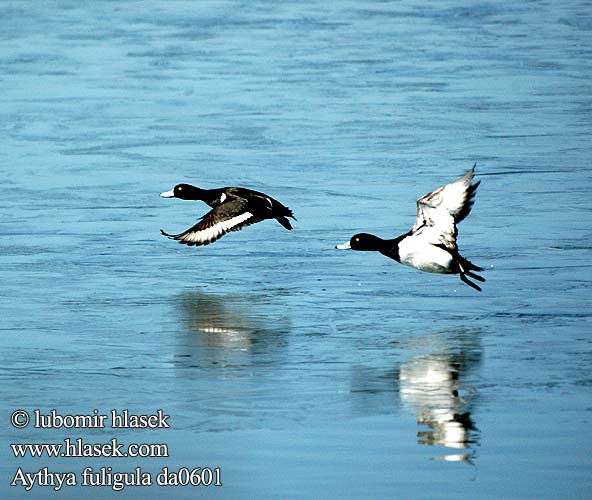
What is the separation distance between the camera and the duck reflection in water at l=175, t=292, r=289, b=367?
26.0ft

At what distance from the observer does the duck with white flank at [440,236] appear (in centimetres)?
910

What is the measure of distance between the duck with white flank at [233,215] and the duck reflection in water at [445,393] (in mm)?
2750

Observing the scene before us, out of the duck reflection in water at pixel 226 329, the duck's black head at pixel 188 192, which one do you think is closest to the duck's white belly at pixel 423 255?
the duck reflection in water at pixel 226 329

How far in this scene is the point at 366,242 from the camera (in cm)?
954

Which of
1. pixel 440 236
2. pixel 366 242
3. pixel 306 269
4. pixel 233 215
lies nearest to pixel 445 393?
pixel 440 236

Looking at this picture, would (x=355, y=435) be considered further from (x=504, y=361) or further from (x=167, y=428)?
(x=504, y=361)

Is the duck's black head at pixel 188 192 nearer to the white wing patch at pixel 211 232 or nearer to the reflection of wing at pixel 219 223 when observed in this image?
the reflection of wing at pixel 219 223

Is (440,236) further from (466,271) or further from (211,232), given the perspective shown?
(211,232)

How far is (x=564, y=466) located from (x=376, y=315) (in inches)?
108

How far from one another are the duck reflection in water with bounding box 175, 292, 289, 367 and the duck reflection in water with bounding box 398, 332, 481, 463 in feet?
2.76

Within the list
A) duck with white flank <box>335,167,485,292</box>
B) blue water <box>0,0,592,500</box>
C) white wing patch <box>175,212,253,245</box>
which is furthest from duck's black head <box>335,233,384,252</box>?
white wing patch <box>175,212,253,245</box>

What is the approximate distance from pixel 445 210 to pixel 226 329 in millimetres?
1568

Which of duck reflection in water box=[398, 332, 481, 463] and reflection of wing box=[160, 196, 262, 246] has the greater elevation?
reflection of wing box=[160, 196, 262, 246]

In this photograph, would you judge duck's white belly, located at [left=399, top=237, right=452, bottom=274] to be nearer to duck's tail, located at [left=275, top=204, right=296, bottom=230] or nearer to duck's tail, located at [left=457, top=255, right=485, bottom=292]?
duck's tail, located at [left=457, top=255, right=485, bottom=292]
